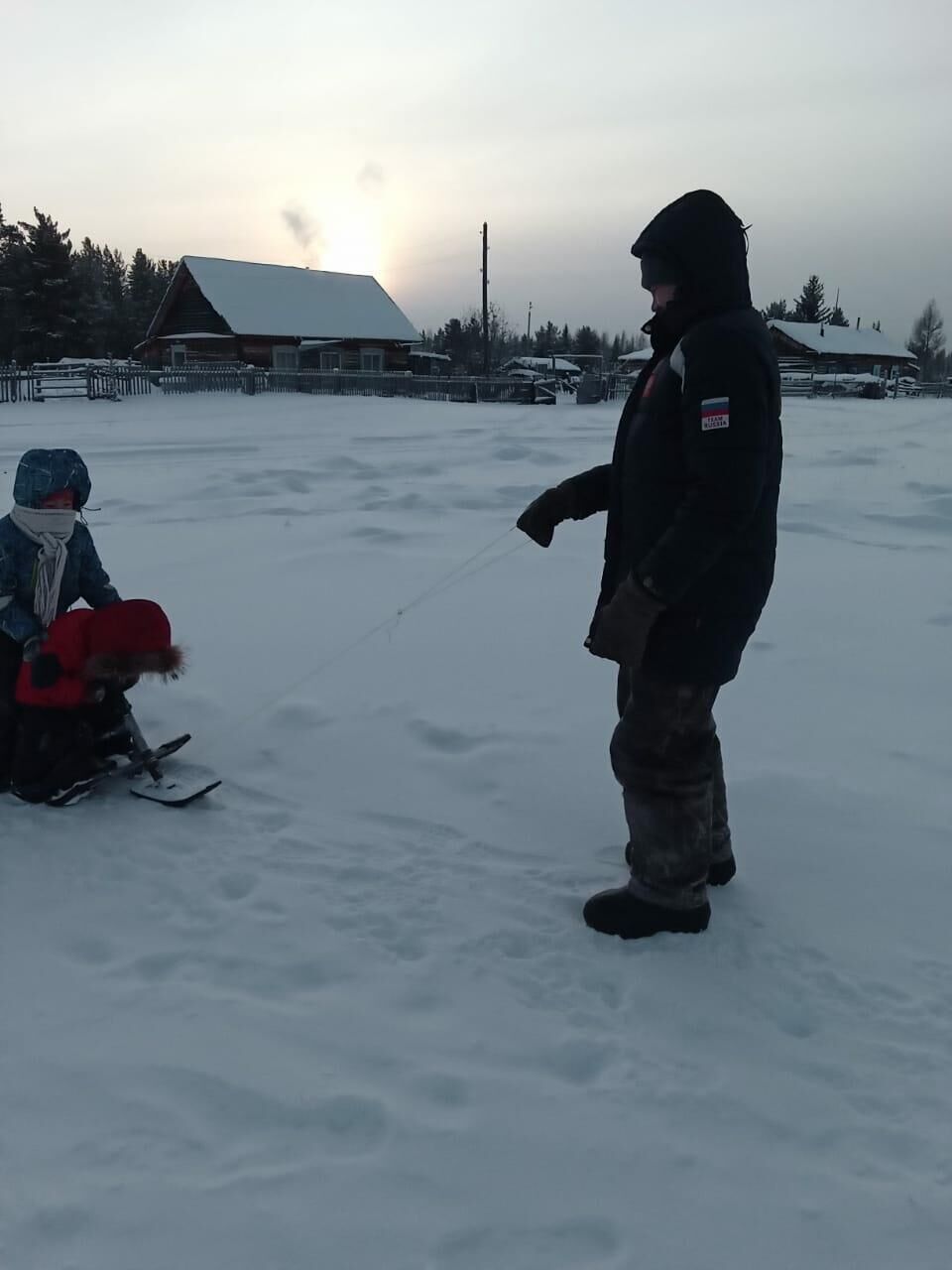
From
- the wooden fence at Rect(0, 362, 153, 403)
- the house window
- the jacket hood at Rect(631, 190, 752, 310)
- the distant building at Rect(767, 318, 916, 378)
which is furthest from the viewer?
the distant building at Rect(767, 318, 916, 378)

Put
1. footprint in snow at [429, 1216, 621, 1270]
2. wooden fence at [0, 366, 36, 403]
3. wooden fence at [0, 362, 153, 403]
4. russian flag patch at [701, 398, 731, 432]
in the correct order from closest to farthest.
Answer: footprint in snow at [429, 1216, 621, 1270], russian flag patch at [701, 398, 731, 432], wooden fence at [0, 366, 36, 403], wooden fence at [0, 362, 153, 403]

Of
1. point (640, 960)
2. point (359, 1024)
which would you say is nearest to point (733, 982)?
point (640, 960)

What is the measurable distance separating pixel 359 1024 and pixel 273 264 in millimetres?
42341

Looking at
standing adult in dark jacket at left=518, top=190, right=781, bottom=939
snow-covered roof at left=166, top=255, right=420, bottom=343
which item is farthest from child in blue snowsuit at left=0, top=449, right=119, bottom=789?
snow-covered roof at left=166, top=255, right=420, bottom=343

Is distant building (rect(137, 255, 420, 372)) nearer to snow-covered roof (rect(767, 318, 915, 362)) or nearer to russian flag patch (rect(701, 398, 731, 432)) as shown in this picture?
snow-covered roof (rect(767, 318, 915, 362))

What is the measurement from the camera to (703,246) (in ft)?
7.23

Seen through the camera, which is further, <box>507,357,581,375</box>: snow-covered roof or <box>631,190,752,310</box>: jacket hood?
<box>507,357,581,375</box>: snow-covered roof

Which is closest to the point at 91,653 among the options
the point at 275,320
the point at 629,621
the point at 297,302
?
the point at 629,621

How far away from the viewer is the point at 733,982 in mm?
2371

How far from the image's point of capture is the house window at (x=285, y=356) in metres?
38.0

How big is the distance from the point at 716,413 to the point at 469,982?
1.52 meters

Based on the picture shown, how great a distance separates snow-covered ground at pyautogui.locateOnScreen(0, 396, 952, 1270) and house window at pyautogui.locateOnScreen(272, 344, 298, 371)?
35.3 metres

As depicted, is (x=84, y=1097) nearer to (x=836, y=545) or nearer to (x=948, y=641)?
(x=948, y=641)

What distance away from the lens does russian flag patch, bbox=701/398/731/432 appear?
210 centimetres
